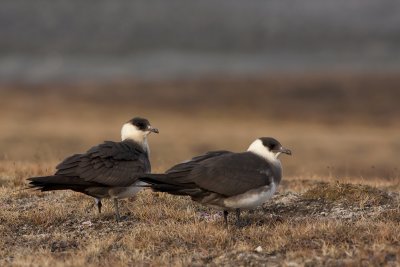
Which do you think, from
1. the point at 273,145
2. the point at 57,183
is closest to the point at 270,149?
the point at 273,145

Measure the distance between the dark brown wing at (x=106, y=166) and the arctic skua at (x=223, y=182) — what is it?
674 mm

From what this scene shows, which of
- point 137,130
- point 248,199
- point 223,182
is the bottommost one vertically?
point 248,199

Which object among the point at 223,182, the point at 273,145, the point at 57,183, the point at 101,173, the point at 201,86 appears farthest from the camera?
the point at 201,86

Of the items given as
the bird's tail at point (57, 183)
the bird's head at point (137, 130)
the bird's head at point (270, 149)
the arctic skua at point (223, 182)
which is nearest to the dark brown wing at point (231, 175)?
the arctic skua at point (223, 182)

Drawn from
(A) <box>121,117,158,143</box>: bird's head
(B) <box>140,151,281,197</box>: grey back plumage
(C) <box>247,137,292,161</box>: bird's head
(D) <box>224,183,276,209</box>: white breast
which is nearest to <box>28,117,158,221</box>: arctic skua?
(A) <box>121,117,158,143</box>: bird's head

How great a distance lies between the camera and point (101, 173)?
393 inches

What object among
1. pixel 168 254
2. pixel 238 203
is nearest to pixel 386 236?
pixel 238 203

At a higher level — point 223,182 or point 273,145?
point 273,145

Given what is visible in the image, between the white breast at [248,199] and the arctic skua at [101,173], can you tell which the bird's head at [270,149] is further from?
the arctic skua at [101,173]

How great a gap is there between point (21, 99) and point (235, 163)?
55595 mm

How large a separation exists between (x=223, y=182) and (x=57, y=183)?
7.31 ft

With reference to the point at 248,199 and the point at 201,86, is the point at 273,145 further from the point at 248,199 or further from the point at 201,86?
the point at 201,86

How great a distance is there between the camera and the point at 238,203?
9.27m

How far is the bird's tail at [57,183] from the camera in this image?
962 centimetres
